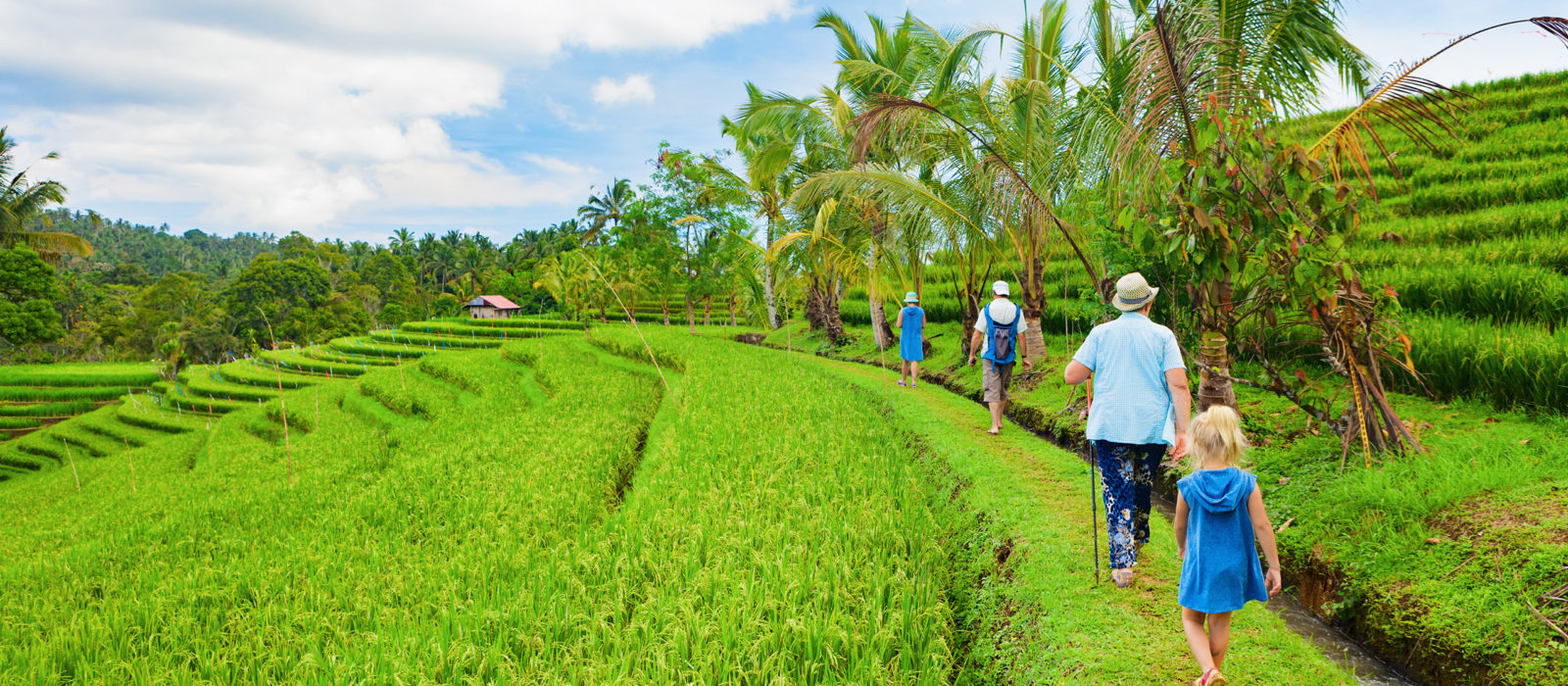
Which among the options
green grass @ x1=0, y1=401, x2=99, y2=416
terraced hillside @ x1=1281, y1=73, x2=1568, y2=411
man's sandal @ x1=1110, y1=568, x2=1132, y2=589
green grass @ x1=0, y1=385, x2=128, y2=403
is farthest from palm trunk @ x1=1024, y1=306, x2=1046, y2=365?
green grass @ x1=0, y1=385, x2=128, y2=403

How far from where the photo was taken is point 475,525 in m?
5.13

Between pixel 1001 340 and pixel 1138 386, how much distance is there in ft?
10.9

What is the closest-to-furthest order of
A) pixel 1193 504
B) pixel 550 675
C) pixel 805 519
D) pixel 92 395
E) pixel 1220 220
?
pixel 550 675 < pixel 1193 504 < pixel 805 519 < pixel 1220 220 < pixel 92 395

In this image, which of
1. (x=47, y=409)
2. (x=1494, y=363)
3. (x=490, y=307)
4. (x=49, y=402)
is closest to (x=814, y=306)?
(x=1494, y=363)

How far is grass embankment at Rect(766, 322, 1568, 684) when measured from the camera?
9.82 feet

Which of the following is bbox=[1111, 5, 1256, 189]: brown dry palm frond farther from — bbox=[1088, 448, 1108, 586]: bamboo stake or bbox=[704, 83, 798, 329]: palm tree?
bbox=[704, 83, 798, 329]: palm tree

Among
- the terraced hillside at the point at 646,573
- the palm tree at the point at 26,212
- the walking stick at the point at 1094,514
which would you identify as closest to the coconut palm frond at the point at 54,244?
the palm tree at the point at 26,212

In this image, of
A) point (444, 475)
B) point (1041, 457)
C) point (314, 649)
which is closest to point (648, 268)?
point (444, 475)

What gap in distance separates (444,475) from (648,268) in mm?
21068

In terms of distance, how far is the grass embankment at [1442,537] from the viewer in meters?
2.99

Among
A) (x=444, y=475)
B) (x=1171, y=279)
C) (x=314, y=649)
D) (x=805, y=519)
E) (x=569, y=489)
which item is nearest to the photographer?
(x=314, y=649)

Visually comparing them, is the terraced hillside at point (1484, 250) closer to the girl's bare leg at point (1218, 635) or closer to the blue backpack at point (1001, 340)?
the blue backpack at point (1001, 340)

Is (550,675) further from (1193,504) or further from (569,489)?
(569,489)

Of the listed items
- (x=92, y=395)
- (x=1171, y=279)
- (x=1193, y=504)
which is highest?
(x=1171, y=279)
